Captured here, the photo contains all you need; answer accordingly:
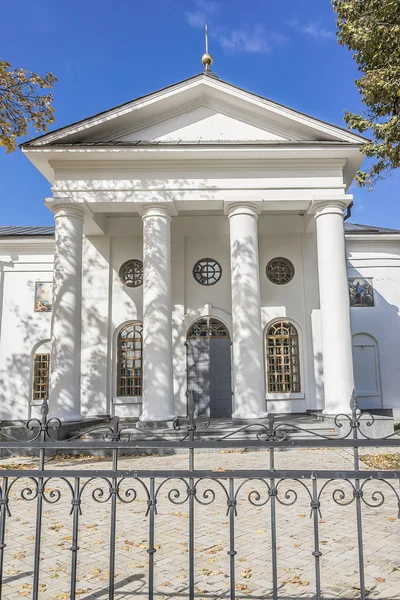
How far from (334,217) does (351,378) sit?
433 centimetres

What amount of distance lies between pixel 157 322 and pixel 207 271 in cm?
424

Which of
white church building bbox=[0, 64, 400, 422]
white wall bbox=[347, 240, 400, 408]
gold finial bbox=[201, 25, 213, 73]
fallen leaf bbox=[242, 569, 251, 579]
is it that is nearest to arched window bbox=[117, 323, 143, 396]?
white church building bbox=[0, 64, 400, 422]

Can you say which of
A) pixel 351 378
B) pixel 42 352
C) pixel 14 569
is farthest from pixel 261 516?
pixel 42 352

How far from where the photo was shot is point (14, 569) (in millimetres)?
4188

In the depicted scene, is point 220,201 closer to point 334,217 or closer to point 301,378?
point 334,217

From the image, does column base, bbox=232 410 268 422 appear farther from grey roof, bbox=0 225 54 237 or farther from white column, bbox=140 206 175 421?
grey roof, bbox=0 225 54 237

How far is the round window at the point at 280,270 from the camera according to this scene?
16047 millimetres

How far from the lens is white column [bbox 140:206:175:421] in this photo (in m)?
12.2

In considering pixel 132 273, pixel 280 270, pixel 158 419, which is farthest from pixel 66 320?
pixel 280 270

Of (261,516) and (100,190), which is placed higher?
(100,190)

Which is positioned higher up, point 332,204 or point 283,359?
point 332,204

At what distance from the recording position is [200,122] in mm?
13875

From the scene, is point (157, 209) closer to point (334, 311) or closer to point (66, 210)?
point (66, 210)

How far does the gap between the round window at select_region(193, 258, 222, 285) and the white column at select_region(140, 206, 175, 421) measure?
3.31m
